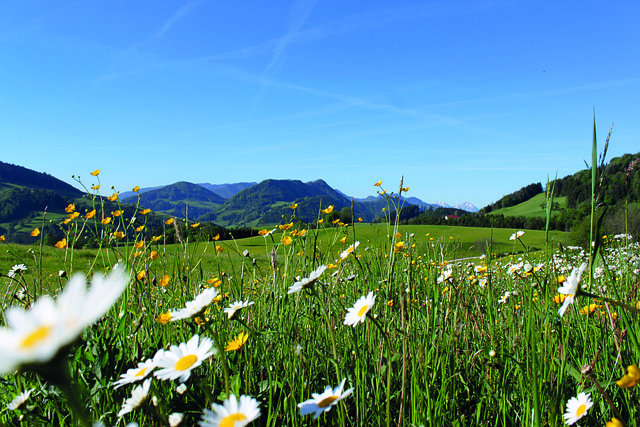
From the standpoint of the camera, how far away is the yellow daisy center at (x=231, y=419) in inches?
24.2

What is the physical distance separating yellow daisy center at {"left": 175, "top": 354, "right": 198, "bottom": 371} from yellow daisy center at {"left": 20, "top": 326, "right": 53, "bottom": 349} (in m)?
0.49

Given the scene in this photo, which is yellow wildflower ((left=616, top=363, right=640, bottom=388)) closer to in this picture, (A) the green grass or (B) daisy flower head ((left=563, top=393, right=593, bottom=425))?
(B) daisy flower head ((left=563, top=393, right=593, bottom=425))

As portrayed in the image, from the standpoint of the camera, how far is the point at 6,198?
483 feet

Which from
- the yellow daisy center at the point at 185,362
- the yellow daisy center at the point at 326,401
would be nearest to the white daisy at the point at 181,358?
the yellow daisy center at the point at 185,362

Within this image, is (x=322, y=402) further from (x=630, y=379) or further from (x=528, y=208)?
(x=528, y=208)

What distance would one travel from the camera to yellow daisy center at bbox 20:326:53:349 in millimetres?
293

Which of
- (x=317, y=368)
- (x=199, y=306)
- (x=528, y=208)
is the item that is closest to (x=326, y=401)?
(x=199, y=306)

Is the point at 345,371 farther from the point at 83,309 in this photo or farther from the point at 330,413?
the point at 83,309

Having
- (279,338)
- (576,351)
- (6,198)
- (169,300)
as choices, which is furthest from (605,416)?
(6,198)

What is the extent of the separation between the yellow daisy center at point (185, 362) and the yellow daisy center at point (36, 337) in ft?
1.60

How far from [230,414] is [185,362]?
0.65 ft

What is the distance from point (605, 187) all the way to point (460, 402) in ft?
2.89

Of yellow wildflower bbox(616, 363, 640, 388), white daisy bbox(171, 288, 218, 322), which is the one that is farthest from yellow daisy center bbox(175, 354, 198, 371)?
yellow wildflower bbox(616, 363, 640, 388)

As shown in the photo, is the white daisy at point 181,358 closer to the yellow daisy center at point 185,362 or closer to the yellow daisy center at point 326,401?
the yellow daisy center at point 185,362
